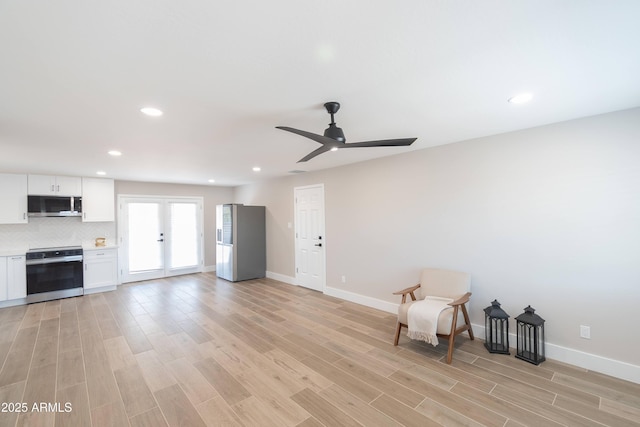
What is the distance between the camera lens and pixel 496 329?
3.09 meters

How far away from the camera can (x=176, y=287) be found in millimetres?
5973

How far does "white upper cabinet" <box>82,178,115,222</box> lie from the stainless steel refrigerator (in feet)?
7.45

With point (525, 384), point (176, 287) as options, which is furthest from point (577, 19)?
point (176, 287)

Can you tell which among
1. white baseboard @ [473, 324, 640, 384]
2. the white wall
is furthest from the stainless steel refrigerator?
white baseboard @ [473, 324, 640, 384]

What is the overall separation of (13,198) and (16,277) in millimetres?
1457

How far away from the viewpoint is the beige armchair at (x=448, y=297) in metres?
2.88

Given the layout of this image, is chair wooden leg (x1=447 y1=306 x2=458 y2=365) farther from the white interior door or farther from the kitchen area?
the kitchen area

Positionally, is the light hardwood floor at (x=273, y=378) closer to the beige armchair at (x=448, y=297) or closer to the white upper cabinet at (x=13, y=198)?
the beige armchair at (x=448, y=297)

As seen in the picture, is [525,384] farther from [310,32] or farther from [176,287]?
[176,287]

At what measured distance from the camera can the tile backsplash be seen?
17.3 feet

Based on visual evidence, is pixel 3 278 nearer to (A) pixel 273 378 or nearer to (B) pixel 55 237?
(B) pixel 55 237

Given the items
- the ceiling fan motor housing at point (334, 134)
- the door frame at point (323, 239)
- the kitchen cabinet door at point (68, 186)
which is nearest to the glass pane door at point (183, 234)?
the kitchen cabinet door at point (68, 186)

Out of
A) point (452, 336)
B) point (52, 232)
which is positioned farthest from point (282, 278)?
point (52, 232)

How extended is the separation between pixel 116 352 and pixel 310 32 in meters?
3.84
